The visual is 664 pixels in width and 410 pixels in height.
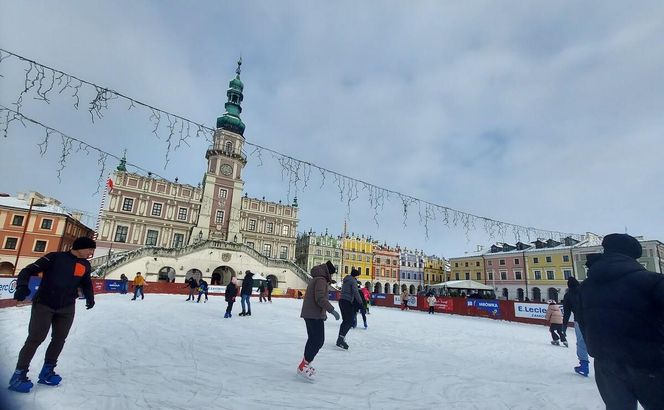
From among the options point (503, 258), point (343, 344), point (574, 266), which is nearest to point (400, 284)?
point (503, 258)

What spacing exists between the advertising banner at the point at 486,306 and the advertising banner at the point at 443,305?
1.34 metres

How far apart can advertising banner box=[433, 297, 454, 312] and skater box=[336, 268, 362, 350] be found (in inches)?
699

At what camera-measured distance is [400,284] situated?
71.4m

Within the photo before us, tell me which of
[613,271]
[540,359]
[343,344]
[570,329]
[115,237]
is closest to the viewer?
[613,271]

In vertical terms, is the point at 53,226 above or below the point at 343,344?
above

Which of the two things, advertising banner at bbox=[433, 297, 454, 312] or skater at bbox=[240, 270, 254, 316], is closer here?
skater at bbox=[240, 270, 254, 316]

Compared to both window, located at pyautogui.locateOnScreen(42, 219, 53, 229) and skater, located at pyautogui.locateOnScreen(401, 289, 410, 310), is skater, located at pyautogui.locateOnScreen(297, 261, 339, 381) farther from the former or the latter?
window, located at pyautogui.locateOnScreen(42, 219, 53, 229)

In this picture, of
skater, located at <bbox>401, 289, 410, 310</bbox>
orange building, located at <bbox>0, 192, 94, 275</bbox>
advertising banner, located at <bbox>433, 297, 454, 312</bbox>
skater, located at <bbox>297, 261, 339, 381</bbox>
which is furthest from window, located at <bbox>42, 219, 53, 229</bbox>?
skater, located at <bbox>297, 261, 339, 381</bbox>

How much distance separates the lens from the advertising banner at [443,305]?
78.2ft

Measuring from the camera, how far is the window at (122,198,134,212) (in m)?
40.7

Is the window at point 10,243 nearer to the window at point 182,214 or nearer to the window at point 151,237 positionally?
the window at point 151,237

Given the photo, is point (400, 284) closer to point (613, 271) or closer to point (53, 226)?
point (53, 226)

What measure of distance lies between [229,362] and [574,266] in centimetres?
5463

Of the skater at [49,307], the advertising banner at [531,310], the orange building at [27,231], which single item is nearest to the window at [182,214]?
the orange building at [27,231]
